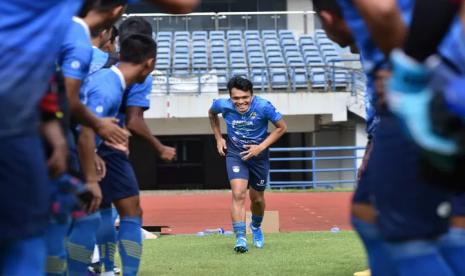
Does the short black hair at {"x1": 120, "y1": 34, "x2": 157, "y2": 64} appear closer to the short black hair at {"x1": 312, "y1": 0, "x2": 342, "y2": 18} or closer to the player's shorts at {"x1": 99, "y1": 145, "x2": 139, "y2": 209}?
the player's shorts at {"x1": 99, "y1": 145, "x2": 139, "y2": 209}

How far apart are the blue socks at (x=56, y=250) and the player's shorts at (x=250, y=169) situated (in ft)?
17.7

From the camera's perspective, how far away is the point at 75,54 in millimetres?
4258

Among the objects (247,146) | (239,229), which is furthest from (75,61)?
(247,146)

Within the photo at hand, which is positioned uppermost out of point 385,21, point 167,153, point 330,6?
point 385,21

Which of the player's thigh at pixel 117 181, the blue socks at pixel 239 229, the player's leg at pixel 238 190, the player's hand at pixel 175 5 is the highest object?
the player's hand at pixel 175 5

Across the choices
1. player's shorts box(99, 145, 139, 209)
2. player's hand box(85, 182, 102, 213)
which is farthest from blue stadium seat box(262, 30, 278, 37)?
player's hand box(85, 182, 102, 213)

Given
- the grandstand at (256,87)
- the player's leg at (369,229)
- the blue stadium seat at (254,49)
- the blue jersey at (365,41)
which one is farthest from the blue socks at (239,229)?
the blue stadium seat at (254,49)

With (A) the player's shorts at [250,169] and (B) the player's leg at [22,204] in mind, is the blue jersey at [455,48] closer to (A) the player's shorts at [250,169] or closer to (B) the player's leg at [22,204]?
(B) the player's leg at [22,204]

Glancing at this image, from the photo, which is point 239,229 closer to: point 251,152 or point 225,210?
point 251,152

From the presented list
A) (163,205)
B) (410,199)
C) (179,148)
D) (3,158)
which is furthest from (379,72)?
(179,148)

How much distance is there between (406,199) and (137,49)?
3.01m

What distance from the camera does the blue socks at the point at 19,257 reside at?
2840 mm

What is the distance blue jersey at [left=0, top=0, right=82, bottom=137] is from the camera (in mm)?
2812

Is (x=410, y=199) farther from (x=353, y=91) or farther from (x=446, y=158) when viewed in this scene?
(x=353, y=91)
